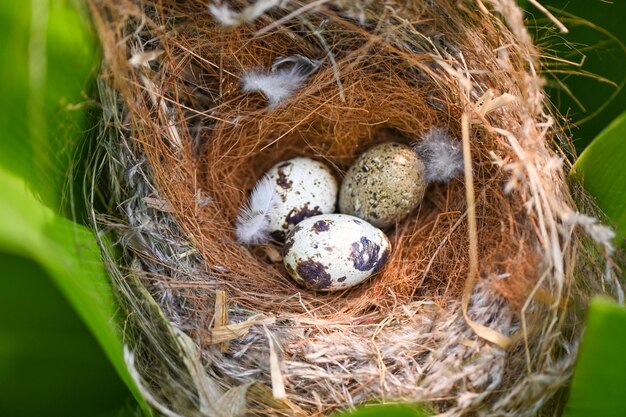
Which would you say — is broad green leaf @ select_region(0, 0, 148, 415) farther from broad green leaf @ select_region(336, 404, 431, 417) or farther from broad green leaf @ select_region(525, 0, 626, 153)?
broad green leaf @ select_region(525, 0, 626, 153)

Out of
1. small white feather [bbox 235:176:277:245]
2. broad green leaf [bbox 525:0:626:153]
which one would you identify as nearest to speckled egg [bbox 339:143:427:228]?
small white feather [bbox 235:176:277:245]

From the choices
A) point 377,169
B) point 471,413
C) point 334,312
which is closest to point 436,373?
point 471,413

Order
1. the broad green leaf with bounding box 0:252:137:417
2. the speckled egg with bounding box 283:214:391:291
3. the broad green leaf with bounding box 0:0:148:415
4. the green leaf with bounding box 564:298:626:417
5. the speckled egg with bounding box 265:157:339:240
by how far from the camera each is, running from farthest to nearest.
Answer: the speckled egg with bounding box 265:157:339:240 < the speckled egg with bounding box 283:214:391:291 < the broad green leaf with bounding box 0:252:137:417 < the broad green leaf with bounding box 0:0:148:415 < the green leaf with bounding box 564:298:626:417

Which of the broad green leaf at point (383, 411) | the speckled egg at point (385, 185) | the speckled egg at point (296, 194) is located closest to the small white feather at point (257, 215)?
the speckled egg at point (296, 194)

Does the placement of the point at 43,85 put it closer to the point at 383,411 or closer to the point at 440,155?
the point at 383,411

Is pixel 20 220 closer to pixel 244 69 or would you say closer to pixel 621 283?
pixel 244 69

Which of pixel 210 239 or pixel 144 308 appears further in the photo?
pixel 210 239
